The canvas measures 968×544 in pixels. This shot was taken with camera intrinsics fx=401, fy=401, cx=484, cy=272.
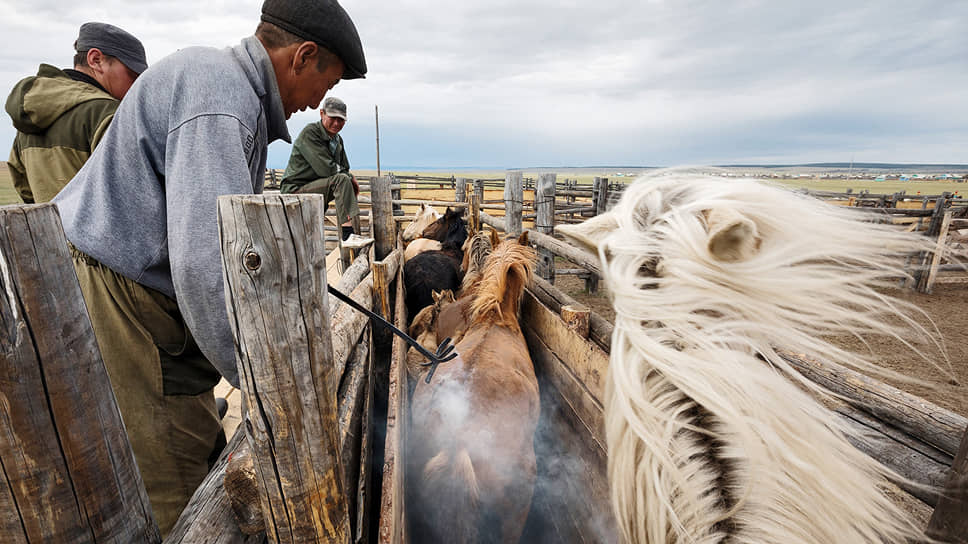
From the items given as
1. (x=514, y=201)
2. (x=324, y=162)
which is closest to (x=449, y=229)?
(x=324, y=162)

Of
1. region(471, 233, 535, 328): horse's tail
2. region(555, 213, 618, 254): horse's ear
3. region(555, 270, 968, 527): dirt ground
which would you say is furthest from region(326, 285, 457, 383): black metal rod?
region(555, 270, 968, 527): dirt ground

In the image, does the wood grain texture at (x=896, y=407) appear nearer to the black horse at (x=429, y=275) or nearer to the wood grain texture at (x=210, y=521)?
the wood grain texture at (x=210, y=521)

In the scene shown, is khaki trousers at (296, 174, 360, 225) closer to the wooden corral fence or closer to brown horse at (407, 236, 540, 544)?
brown horse at (407, 236, 540, 544)

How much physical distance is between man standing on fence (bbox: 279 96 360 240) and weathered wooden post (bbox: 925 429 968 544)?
19.4 feet

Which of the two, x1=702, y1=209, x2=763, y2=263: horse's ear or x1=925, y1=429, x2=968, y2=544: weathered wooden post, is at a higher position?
x1=702, y1=209, x2=763, y2=263: horse's ear

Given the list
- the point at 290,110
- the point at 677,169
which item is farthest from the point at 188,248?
the point at 677,169

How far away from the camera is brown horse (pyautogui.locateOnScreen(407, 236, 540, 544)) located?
5.51 ft

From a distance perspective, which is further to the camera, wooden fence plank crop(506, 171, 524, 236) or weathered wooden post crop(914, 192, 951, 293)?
weathered wooden post crop(914, 192, 951, 293)

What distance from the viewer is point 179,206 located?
104 cm

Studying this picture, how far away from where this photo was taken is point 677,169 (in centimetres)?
132

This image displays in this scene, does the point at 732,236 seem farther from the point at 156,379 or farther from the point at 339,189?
the point at 339,189

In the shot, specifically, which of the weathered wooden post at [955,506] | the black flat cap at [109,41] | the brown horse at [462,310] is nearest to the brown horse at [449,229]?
the brown horse at [462,310]

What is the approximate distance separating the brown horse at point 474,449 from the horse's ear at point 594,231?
1110mm

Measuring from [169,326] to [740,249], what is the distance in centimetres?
191
